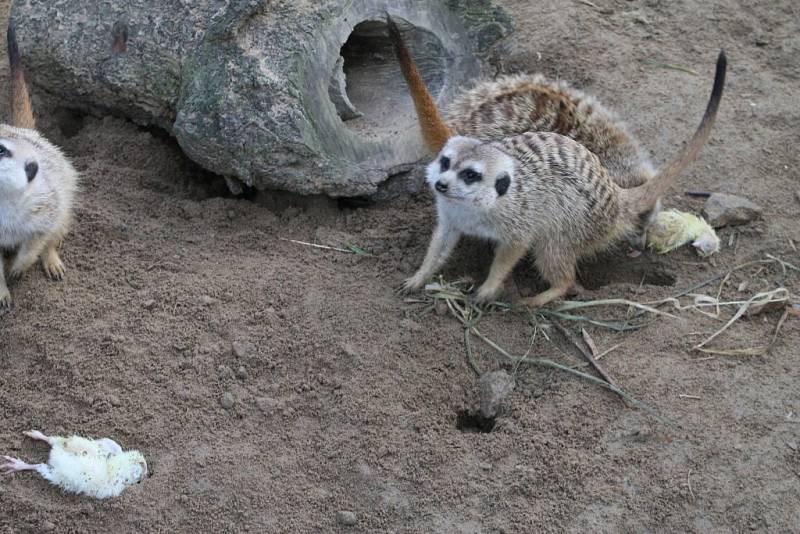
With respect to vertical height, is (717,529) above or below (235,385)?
below

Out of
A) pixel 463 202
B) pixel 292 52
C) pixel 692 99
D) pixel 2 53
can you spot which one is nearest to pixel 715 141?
pixel 692 99

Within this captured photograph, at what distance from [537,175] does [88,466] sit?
153cm

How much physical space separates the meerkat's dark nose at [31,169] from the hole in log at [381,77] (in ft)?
3.35

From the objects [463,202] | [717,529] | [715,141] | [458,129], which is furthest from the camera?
[715,141]

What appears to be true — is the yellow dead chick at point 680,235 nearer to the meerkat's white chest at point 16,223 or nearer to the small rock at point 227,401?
the small rock at point 227,401

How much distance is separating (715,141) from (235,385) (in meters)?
2.08

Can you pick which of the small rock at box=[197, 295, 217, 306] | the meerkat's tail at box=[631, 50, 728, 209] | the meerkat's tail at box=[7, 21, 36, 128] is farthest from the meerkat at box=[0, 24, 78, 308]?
the meerkat's tail at box=[631, 50, 728, 209]

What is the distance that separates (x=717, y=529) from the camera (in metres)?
2.02

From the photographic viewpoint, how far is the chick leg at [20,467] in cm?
205

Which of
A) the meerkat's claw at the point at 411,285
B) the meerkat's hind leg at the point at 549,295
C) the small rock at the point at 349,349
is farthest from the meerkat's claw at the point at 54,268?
the meerkat's hind leg at the point at 549,295

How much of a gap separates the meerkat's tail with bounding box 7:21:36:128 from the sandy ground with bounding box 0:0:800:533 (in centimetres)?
28

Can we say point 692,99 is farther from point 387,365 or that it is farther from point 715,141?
point 387,365

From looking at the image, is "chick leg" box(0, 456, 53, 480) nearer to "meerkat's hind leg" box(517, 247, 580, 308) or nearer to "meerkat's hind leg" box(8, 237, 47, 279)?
"meerkat's hind leg" box(8, 237, 47, 279)

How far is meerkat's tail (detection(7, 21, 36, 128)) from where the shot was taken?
2719mm
